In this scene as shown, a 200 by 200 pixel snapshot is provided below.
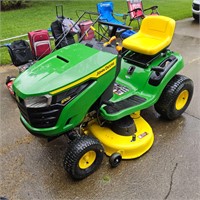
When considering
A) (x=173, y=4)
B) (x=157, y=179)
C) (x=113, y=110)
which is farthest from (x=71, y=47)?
(x=173, y=4)

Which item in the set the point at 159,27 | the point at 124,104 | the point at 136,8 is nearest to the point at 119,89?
the point at 124,104

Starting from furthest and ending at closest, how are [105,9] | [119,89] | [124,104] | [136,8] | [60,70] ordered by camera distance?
[136,8] → [105,9] → [119,89] → [124,104] → [60,70]

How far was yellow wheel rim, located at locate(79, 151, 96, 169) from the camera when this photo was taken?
2289mm

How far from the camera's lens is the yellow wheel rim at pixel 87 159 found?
229 centimetres

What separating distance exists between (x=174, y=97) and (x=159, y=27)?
851mm

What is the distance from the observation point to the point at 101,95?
236 centimetres

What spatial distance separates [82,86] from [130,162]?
35.9 inches

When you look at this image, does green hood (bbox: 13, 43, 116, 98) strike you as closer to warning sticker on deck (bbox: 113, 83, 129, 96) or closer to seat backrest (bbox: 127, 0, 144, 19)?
warning sticker on deck (bbox: 113, 83, 129, 96)

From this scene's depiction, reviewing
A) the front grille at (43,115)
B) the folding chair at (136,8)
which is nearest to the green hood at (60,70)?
the front grille at (43,115)

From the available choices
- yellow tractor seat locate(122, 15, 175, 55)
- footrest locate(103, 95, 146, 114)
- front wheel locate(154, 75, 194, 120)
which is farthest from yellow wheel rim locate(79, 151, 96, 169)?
yellow tractor seat locate(122, 15, 175, 55)

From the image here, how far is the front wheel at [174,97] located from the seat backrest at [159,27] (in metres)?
0.50

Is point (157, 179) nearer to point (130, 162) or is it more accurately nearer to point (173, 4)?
point (130, 162)

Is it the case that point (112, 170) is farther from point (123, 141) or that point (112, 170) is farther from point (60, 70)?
point (60, 70)

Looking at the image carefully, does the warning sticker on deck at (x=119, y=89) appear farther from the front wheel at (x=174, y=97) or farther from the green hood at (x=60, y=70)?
the green hood at (x=60, y=70)
